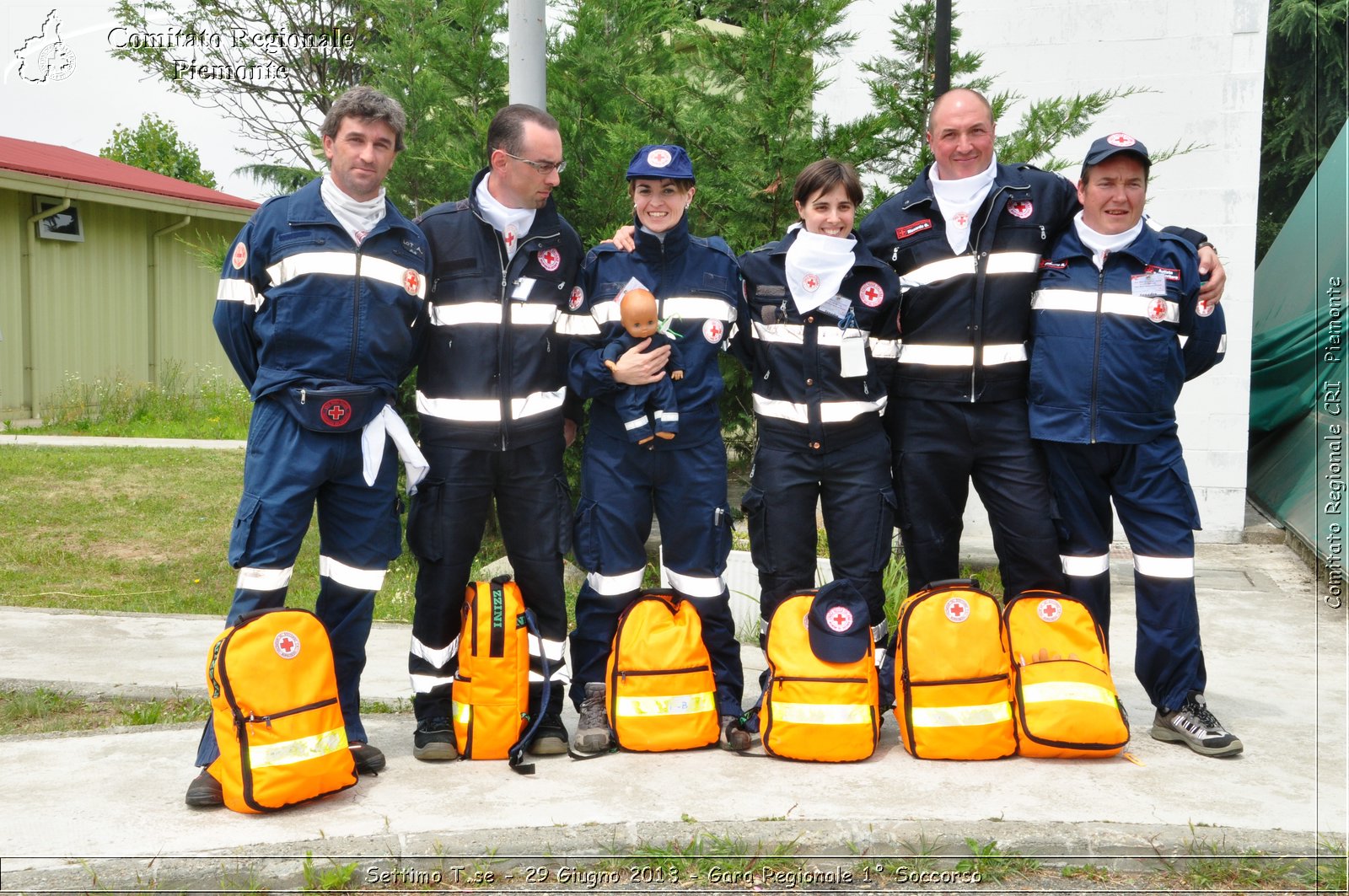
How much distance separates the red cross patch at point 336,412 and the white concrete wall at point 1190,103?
6376 millimetres

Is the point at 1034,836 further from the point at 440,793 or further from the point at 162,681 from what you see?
the point at 162,681

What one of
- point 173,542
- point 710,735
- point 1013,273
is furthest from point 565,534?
point 173,542

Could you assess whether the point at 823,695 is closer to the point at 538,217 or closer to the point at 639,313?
the point at 639,313

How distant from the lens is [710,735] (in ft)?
14.4

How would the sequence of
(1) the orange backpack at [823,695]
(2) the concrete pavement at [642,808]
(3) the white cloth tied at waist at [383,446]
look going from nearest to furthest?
(2) the concrete pavement at [642,808] → (3) the white cloth tied at waist at [383,446] → (1) the orange backpack at [823,695]

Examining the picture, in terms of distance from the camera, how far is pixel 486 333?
424 cm

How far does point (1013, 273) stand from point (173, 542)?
23.4 ft

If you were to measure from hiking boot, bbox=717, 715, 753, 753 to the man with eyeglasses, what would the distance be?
0.62 m

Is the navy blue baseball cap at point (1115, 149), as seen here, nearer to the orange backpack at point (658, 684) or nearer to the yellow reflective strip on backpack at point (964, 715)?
the yellow reflective strip on backpack at point (964, 715)

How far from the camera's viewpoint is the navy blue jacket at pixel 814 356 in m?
4.41

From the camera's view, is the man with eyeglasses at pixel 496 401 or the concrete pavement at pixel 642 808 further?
the man with eyeglasses at pixel 496 401

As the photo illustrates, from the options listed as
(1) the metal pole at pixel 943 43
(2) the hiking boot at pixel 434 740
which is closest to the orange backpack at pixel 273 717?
(2) the hiking boot at pixel 434 740

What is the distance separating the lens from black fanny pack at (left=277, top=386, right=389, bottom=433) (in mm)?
3924

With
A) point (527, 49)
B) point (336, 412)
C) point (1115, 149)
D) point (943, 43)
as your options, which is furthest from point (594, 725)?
point (943, 43)
